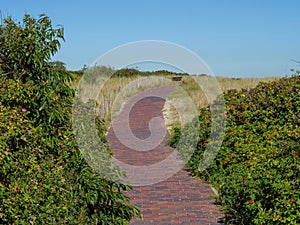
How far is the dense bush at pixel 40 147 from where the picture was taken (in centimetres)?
562

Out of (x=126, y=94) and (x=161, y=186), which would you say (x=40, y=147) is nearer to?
(x=161, y=186)

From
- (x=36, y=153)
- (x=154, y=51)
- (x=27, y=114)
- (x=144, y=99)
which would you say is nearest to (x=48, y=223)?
(x=36, y=153)

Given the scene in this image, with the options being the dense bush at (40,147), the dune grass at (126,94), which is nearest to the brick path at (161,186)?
the dense bush at (40,147)

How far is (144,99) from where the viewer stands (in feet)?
87.1

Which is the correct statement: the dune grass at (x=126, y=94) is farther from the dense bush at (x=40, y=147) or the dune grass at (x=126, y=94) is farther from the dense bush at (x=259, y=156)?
the dense bush at (x=40, y=147)

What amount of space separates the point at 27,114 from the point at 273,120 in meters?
6.17

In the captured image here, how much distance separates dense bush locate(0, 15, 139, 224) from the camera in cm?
562

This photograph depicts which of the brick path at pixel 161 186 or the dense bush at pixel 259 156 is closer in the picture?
the dense bush at pixel 259 156

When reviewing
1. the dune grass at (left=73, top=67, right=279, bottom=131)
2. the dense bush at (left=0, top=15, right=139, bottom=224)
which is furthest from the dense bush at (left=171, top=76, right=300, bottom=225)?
the dune grass at (left=73, top=67, right=279, bottom=131)

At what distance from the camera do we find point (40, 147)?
620 cm

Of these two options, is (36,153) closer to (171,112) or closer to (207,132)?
(207,132)

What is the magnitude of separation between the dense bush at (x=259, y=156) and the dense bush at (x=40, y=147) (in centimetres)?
172

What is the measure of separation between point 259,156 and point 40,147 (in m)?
4.42

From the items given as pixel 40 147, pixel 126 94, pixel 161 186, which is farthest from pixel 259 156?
pixel 126 94
